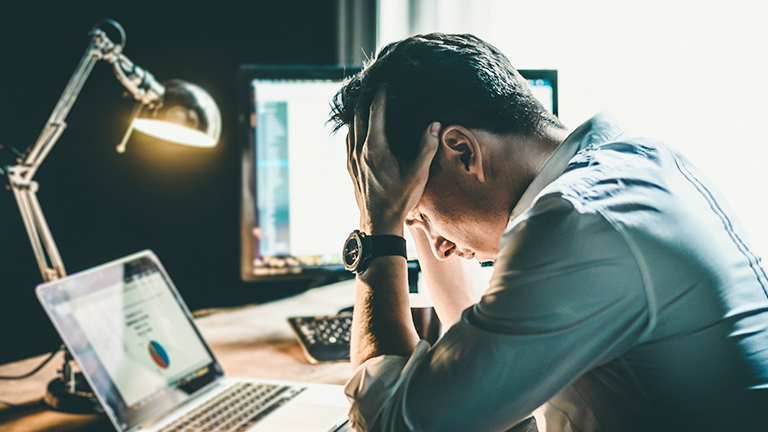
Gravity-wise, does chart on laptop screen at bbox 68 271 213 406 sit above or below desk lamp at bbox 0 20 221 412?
below

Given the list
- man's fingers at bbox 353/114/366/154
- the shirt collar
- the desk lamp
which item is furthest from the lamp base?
the shirt collar

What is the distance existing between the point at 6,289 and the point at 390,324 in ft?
3.25

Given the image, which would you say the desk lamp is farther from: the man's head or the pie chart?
the man's head

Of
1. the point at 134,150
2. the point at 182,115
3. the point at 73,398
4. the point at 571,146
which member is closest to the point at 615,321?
the point at 571,146

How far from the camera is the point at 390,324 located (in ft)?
2.11

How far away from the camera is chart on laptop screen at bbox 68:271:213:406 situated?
74cm

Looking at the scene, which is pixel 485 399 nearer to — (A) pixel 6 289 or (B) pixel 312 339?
(B) pixel 312 339

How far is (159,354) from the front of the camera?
2.65 ft

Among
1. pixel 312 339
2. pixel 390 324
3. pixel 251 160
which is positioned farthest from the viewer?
pixel 251 160

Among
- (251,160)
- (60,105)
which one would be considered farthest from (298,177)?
(60,105)

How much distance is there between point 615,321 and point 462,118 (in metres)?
0.30

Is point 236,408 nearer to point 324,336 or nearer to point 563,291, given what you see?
point 324,336

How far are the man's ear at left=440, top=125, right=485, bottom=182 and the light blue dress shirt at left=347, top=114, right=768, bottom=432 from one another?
0.13 meters

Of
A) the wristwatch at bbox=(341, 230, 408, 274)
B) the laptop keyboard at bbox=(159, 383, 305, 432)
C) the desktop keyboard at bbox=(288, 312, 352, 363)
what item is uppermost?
the wristwatch at bbox=(341, 230, 408, 274)
